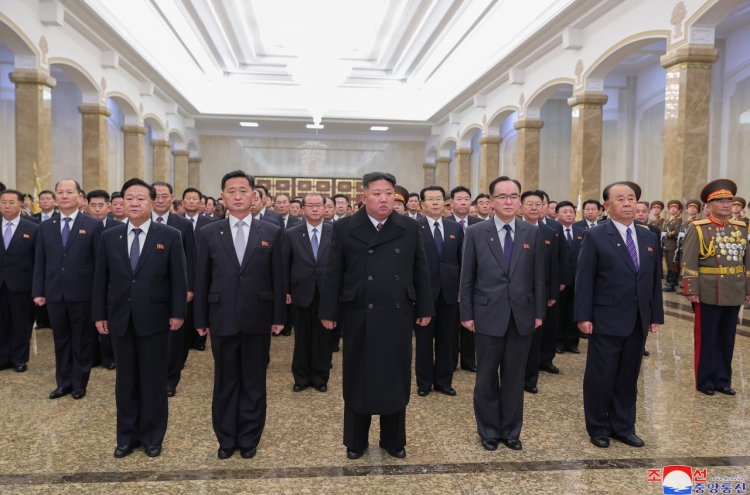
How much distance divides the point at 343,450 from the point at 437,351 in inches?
60.6

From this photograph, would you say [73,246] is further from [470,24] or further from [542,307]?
[470,24]

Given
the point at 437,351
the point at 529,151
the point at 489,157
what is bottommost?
the point at 437,351

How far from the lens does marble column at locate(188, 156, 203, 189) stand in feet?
75.4

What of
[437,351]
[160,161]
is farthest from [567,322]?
[160,161]

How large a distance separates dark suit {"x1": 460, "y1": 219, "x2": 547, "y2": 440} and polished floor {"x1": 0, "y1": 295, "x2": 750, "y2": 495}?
9.9 inches

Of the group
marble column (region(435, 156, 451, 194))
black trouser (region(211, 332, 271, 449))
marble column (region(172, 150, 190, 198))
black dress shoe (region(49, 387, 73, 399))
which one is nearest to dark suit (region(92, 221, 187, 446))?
black trouser (region(211, 332, 271, 449))

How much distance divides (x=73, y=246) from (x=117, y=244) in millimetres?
1597

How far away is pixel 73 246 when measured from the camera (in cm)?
480

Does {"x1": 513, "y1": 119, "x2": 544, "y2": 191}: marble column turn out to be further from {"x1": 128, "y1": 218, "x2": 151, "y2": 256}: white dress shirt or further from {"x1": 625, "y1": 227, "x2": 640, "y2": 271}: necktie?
{"x1": 128, "y1": 218, "x2": 151, "y2": 256}: white dress shirt

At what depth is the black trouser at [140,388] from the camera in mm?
3508

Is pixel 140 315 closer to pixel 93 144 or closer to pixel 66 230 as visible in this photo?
pixel 66 230

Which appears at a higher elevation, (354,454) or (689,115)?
(689,115)

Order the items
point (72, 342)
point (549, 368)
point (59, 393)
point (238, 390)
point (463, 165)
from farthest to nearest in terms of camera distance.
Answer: point (463, 165) < point (549, 368) < point (72, 342) < point (59, 393) < point (238, 390)

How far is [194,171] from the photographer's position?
2319 cm
